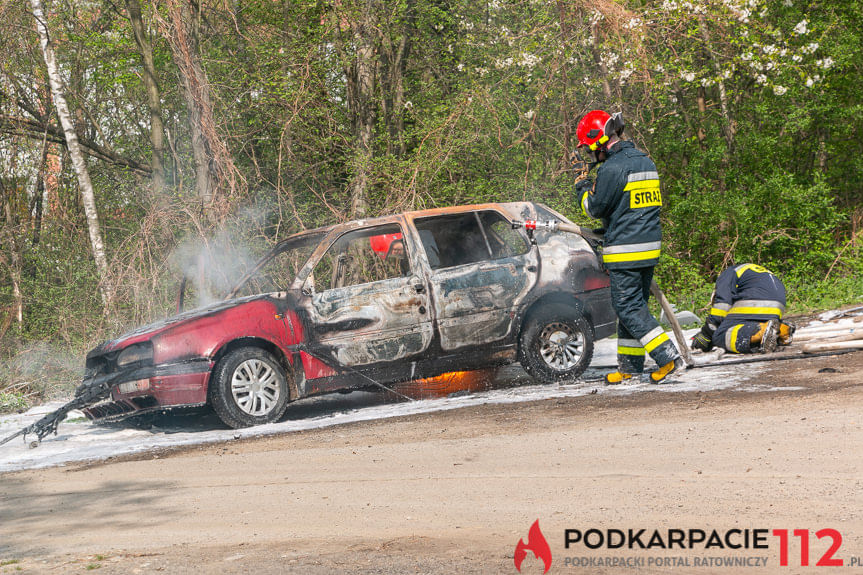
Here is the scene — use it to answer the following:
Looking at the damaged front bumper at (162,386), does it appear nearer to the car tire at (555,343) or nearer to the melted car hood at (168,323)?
the melted car hood at (168,323)

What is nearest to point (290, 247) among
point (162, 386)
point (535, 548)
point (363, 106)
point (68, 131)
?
point (162, 386)

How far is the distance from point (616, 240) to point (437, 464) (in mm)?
3095

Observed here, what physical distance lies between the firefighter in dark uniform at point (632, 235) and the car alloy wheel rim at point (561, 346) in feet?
2.48

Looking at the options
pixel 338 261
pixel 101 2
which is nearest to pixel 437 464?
pixel 338 261

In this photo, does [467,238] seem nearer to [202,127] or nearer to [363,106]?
[202,127]

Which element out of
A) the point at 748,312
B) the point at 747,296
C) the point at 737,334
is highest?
the point at 747,296

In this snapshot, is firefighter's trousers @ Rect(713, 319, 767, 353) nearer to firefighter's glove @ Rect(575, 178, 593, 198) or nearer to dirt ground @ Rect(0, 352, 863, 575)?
dirt ground @ Rect(0, 352, 863, 575)

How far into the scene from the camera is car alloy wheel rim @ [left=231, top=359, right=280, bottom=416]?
7.57 m

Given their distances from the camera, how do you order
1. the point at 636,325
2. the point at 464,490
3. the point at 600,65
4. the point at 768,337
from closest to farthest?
the point at 464,490
the point at 636,325
the point at 768,337
the point at 600,65

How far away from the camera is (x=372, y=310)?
803 centimetres

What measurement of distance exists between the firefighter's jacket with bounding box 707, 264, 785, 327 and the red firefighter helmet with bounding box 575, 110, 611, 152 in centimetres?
222

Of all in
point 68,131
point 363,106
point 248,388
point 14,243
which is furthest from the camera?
point 14,243

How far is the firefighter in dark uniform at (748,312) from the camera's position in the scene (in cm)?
888

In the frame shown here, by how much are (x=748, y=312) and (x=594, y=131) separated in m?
2.59
